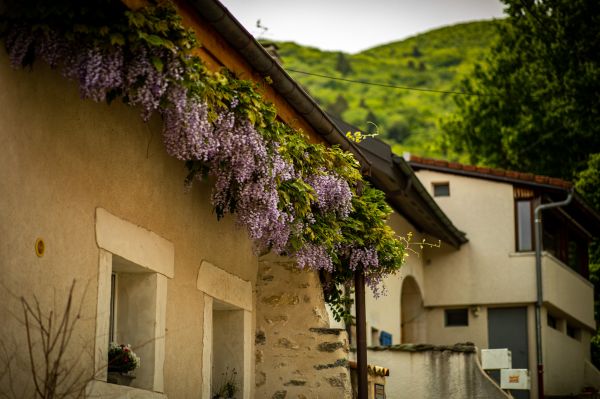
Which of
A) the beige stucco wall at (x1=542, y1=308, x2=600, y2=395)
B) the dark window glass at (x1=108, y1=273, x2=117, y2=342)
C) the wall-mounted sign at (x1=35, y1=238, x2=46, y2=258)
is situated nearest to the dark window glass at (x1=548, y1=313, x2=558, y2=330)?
the beige stucco wall at (x1=542, y1=308, x2=600, y2=395)

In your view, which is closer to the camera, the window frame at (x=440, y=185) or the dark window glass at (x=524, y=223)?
the dark window glass at (x=524, y=223)

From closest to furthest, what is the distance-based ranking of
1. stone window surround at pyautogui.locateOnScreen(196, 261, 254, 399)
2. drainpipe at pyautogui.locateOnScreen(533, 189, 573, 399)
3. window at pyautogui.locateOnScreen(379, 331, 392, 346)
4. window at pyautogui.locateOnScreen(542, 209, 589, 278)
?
stone window surround at pyautogui.locateOnScreen(196, 261, 254, 399), window at pyautogui.locateOnScreen(379, 331, 392, 346), drainpipe at pyautogui.locateOnScreen(533, 189, 573, 399), window at pyautogui.locateOnScreen(542, 209, 589, 278)

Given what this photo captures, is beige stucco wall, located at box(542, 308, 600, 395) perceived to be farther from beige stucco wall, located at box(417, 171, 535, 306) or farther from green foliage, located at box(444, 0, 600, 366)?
green foliage, located at box(444, 0, 600, 366)

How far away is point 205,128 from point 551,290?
1464 centimetres

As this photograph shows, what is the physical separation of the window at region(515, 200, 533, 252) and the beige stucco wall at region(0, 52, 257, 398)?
12.7 meters

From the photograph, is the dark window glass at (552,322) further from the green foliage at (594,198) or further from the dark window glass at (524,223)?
the green foliage at (594,198)

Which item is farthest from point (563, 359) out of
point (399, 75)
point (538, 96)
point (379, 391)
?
point (399, 75)

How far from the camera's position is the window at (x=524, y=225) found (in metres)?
20.8

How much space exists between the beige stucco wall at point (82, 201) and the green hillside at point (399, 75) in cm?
5045

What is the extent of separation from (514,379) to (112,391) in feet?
33.2

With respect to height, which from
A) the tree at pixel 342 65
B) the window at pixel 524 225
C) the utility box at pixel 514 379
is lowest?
the utility box at pixel 514 379

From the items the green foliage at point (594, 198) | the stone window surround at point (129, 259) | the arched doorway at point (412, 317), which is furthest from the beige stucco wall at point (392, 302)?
the stone window surround at point (129, 259)

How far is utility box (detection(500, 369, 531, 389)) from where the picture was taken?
15.9 m

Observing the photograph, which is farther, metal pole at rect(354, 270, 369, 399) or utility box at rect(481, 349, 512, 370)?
utility box at rect(481, 349, 512, 370)
